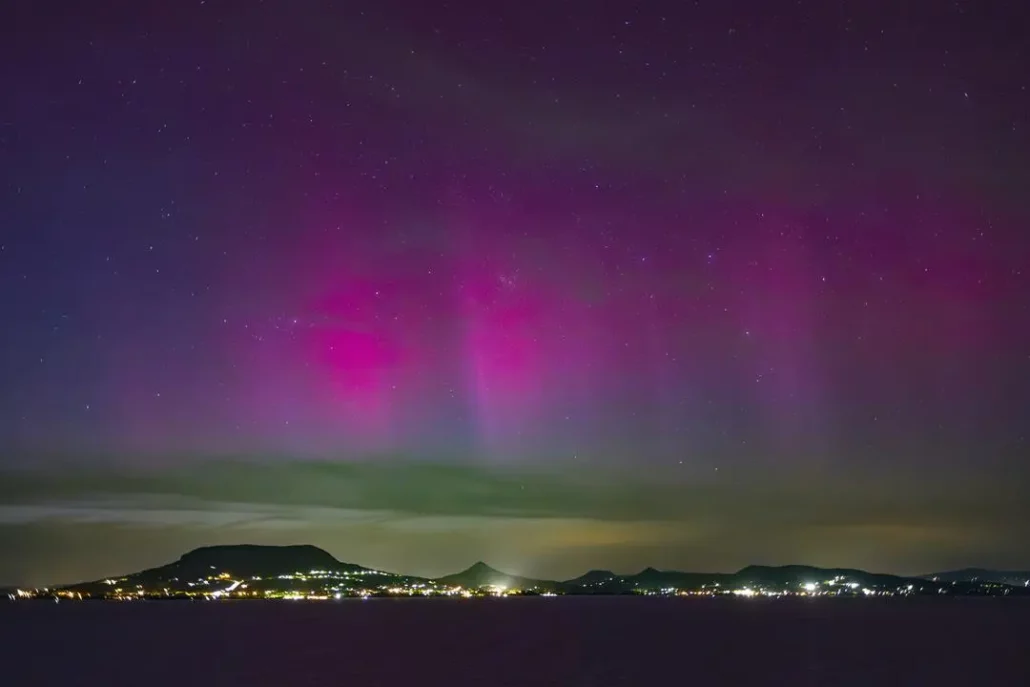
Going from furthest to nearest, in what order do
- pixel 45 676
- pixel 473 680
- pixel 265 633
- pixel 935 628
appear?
pixel 935 628 < pixel 265 633 < pixel 45 676 < pixel 473 680

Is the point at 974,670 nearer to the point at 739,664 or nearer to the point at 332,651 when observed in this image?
the point at 739,664

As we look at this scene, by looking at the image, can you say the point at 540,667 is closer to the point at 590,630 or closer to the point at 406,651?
the point at 406,651

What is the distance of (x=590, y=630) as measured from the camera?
149875mm

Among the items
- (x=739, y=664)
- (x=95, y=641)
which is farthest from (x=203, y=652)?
(x=739, y=664)

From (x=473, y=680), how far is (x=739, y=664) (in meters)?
26.4

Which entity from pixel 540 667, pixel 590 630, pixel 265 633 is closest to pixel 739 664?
pixel 540 667

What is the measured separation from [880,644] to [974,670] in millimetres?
30655

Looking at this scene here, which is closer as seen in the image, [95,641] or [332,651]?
[332,651]

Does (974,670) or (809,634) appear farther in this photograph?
(809,634)

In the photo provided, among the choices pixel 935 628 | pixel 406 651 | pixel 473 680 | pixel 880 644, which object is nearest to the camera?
pixel 473 680

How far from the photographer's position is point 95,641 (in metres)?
128

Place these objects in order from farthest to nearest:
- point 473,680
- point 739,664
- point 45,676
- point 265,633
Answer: point 265,633
point 739,664
point 45,676
point 473,680

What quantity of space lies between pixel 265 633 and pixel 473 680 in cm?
7939

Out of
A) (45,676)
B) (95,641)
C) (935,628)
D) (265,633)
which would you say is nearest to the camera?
(45,676)
